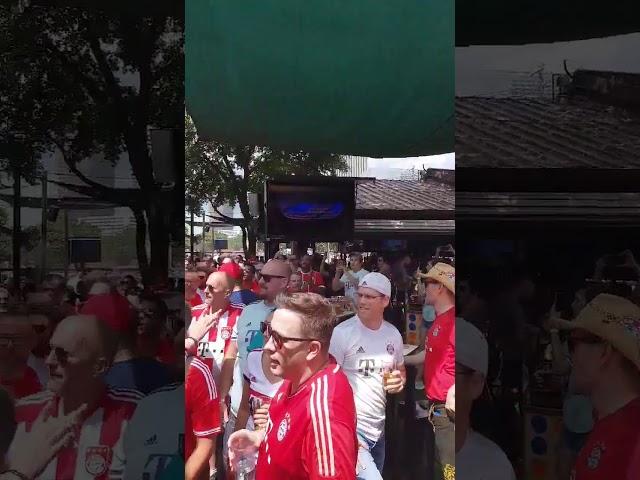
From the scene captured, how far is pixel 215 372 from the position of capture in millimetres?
1899

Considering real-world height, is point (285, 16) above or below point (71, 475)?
above

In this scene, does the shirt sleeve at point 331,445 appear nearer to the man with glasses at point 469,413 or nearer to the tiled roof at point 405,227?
the man with glasses at point 469,413

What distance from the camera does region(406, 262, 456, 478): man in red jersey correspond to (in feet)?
6.21

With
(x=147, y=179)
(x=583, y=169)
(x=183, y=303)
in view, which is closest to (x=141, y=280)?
(x=183, y=303)

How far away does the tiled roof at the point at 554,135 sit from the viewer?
6.63ft

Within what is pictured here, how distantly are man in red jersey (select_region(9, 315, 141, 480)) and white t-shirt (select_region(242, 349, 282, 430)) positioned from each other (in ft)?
1.23

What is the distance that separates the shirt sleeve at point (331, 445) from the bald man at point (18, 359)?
0.91 m

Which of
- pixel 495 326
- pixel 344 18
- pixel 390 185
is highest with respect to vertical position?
pixel 344 18

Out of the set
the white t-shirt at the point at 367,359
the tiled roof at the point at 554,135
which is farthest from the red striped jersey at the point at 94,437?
the tiled roof at the point at 554,135

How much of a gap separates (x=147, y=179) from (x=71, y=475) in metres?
1.01

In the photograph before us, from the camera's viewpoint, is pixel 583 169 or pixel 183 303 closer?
pixel 183 303

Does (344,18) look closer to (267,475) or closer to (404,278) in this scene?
(404,278)

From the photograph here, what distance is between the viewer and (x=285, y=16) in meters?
1.78

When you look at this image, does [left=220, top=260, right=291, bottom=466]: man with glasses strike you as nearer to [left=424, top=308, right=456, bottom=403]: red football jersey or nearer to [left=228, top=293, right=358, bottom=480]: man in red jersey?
[left=228, top=293, right=358, bottom=480]: man in red jersey
